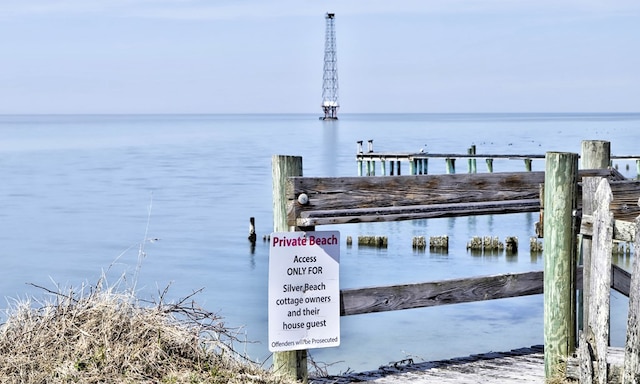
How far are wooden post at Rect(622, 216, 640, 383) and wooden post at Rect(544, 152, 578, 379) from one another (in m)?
1.06

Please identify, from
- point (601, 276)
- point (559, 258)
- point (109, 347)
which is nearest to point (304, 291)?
point (109, 347)

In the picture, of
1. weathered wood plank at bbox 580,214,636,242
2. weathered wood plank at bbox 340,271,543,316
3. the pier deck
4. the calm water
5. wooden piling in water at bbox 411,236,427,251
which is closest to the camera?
weathered wood plank at bbox 580,214,636,242

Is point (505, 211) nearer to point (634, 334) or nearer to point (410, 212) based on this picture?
point (410, 212)

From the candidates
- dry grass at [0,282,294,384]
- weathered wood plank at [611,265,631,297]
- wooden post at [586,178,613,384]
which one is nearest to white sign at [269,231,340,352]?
dry grass at [0,282,294,384]

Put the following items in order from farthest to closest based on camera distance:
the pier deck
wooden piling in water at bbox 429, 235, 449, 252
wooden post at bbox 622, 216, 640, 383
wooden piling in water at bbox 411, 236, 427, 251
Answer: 1. wooden piling in water at bbox 411, 236, 427, 251
2. wooden piling in water at bbox 429, 235, 449, 252
3. the pier deck
4. wooden post at bbox 622, 216, 640, 383

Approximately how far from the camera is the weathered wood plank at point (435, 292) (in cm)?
727

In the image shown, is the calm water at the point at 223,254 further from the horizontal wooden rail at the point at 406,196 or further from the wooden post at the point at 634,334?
the wooden post at the point at 634,334

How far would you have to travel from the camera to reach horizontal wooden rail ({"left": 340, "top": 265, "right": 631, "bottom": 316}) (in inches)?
287

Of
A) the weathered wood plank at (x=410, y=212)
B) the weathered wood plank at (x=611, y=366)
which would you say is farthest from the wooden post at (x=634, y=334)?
the weathered wood plank at (x=410, y=212)

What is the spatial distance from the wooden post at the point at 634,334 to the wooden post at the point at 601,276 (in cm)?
22

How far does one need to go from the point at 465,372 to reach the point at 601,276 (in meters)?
2.07

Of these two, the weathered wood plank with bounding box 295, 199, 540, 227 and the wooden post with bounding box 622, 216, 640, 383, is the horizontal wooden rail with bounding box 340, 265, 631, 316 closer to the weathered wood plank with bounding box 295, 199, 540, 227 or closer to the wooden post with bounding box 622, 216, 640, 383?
the weathered wood plank with bounding box 295, 199, 540, 227

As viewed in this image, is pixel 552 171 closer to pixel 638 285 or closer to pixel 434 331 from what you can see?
pixel 638 285

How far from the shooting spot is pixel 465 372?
317 inches
